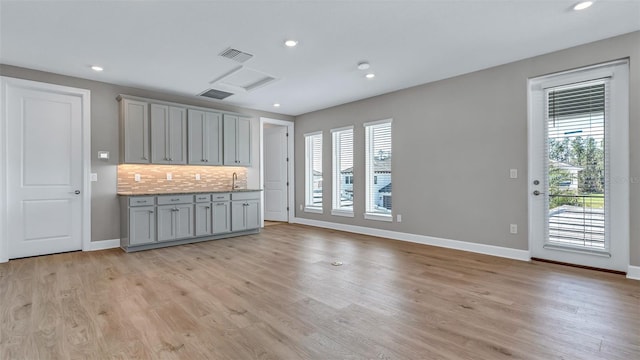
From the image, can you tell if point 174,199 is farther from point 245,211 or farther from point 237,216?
point 245,211

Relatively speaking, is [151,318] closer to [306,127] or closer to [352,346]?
[352,346]

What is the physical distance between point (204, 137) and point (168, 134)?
623 millimetres

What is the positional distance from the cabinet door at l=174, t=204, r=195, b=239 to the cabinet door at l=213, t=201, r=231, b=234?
406mm

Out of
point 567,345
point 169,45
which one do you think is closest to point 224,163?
point 169,45

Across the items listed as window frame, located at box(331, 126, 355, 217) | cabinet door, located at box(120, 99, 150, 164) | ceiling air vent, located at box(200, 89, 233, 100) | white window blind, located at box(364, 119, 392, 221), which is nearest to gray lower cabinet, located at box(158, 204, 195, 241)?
cabinet door, located at box(120, 99, 150, 164)

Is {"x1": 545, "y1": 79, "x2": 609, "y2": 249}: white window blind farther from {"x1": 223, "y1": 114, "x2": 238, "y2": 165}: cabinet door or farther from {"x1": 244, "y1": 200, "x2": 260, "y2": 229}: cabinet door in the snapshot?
{"x1": 223, "y1": 114, "x2": 238, "y2": 165}: cabinet door

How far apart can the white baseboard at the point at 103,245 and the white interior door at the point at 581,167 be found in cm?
613

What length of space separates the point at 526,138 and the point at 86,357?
4.91 meters

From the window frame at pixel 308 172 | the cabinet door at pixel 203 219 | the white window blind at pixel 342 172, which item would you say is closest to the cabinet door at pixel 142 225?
the cabinet door at pixel 203 219

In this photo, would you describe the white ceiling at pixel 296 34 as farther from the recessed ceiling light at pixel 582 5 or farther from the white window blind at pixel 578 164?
the white window blind at pixel 578 164

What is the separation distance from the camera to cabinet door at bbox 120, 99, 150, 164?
15.7ft

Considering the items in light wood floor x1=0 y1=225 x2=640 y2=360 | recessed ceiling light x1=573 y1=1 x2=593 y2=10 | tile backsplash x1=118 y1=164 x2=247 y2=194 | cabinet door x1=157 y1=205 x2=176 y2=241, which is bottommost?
light wood floor x1=0 y1=225 x2=640 y2=360

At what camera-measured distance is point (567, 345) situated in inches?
78.2

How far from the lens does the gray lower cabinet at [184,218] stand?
4664mm
